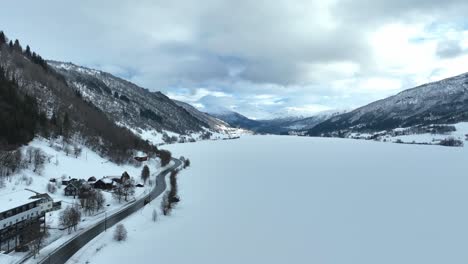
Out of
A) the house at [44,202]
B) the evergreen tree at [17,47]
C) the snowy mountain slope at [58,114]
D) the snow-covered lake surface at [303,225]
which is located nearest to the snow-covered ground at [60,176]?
the house at [44,202]

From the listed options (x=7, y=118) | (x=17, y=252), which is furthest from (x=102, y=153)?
(x=17, y=252)

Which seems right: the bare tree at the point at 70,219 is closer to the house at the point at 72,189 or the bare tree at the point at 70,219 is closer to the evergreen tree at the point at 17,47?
the house at the point at 72,189

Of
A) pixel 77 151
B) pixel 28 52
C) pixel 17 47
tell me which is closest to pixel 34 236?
pixel 77 151

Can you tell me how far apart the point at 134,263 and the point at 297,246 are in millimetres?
21188

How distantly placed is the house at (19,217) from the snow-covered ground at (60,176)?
3.09ft

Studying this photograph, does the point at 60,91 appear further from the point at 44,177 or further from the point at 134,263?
the point at 134,263

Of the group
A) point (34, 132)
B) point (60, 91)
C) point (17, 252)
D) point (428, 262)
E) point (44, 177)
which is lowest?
point (428, 262)

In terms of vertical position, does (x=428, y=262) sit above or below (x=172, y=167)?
below

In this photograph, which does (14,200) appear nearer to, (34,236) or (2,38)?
(34,236)

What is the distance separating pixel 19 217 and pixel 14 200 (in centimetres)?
297

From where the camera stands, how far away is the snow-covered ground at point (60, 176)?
48.5 meters

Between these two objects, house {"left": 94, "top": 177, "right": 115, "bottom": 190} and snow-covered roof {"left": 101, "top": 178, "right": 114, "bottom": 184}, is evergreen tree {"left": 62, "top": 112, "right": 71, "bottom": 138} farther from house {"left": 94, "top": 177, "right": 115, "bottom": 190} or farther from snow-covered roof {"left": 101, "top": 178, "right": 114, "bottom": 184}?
house {"left": 94, "top": 177, "right": 115, "bottom": 190}

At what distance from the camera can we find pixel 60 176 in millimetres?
74375

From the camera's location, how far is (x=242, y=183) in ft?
299
